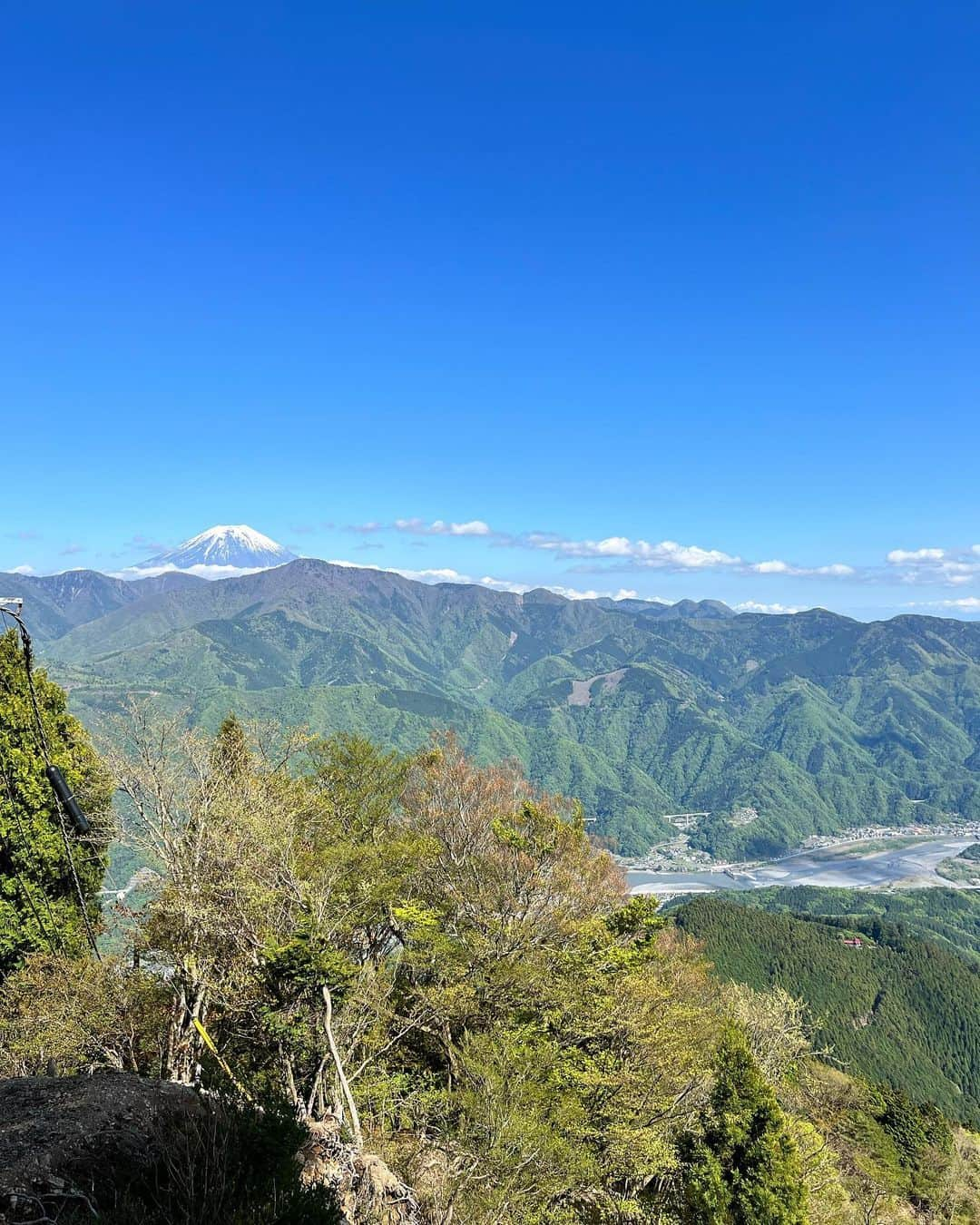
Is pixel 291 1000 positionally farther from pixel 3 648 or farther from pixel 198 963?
pixel 3 648

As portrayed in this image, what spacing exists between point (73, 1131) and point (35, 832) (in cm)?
1683

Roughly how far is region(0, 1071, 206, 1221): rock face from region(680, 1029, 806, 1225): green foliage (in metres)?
14.5

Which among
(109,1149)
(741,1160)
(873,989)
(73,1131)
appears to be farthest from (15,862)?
(873,989)

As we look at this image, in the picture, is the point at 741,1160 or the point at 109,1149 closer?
the point at 109,1149

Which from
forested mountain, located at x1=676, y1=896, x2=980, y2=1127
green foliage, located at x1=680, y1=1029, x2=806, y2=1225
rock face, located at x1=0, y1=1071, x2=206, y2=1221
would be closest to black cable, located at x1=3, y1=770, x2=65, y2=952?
rock face, located at x1=0, y1=1071, x2=206, y2=1221

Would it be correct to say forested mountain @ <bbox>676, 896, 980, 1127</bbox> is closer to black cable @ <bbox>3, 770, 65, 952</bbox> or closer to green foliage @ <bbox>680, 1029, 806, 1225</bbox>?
green foliage @ <bbox>680, 1029, 806, 1225</bbox>

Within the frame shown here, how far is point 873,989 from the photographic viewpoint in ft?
363

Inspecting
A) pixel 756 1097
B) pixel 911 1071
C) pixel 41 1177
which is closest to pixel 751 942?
pixel 911 1071

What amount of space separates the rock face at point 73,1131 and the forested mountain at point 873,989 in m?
98.2

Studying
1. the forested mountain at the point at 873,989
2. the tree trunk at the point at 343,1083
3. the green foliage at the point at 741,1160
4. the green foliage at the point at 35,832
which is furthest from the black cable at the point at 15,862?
the forested mountain at the point at 873,989

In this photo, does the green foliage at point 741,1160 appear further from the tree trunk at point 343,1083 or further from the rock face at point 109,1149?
the tree trunk at point 343,1083

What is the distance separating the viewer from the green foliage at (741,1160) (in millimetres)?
17453

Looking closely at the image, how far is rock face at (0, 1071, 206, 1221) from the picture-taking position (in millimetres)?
8031

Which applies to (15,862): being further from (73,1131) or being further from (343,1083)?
(73,1131)
